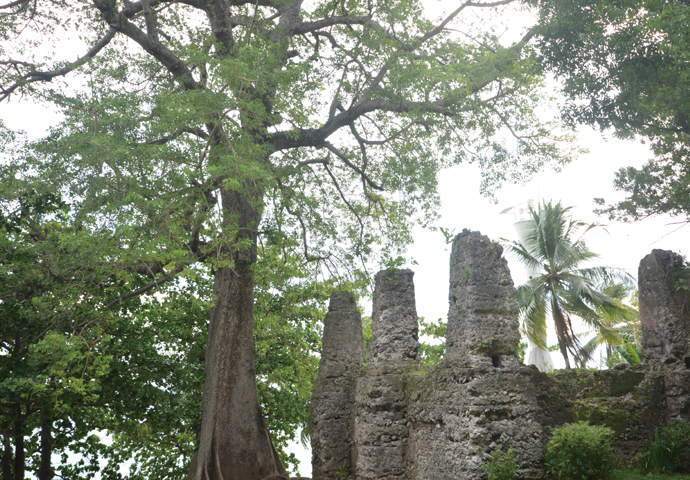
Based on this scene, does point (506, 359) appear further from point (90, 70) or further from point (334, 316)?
point (90, 70)

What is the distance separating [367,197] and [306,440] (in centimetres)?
683

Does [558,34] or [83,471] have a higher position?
[558,34]

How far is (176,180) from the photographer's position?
8828mm

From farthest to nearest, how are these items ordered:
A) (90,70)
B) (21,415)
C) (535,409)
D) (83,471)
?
1. (83,471)
2. (90,70)
3. (21,415)
4. (535,409)

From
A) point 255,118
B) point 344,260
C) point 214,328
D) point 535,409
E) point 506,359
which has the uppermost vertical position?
point 255,118

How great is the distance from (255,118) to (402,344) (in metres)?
4.98

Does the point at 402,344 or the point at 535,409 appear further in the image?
the point at 402,344

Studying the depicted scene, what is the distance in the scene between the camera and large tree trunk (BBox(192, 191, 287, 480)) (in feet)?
31.3

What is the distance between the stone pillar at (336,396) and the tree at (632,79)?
20.7ft

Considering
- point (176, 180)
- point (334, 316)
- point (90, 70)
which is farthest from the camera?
point (90, 70)

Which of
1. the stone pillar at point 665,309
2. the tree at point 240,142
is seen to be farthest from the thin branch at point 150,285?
the stone pillar at point 665,309

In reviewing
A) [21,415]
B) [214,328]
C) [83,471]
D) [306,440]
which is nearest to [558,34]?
[214,328]

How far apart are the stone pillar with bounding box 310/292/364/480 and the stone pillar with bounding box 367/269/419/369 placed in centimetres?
97

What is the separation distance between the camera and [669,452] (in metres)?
8.11
